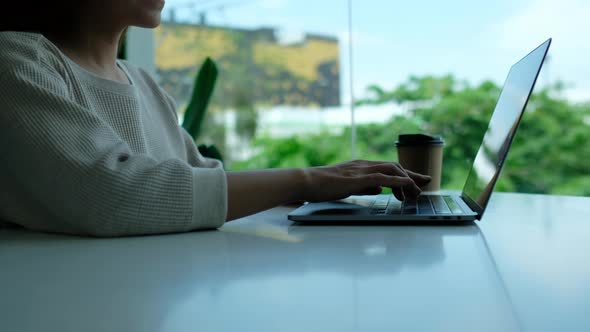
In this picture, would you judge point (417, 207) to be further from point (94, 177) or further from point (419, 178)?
point (94, 177)

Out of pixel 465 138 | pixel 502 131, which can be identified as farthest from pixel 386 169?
pixel 465 138

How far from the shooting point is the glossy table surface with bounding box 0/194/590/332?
1.12 feet

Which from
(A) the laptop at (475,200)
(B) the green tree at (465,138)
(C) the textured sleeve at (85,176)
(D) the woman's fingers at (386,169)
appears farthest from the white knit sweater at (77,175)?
(B) the green tree at (465,138)

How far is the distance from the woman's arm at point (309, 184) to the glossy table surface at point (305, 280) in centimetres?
5

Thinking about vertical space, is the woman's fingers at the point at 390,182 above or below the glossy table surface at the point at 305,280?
below

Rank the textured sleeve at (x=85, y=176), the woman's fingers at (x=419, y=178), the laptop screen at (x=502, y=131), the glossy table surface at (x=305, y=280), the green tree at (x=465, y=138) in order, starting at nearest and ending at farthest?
the glossy table surface at (x=305, y=280), the textured sleeve at (x=85, y=176), the laptop screen at (x=502, y=131), the woman's fingers at (x=419, y=178), the green tree at (x=465, y=138)

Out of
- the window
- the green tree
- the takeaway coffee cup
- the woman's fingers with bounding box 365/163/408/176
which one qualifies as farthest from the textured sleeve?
the green tree

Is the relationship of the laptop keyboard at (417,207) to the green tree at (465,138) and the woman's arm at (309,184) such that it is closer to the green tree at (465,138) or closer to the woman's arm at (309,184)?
the woman's arm at (309,184)

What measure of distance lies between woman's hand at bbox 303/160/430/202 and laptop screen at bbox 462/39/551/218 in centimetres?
13

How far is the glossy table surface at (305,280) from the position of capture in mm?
342

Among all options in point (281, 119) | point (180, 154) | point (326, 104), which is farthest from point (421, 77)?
point (180, 154)

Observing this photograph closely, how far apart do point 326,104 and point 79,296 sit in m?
5.41

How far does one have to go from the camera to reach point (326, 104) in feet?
18.9

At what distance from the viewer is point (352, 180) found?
33.3 inches
